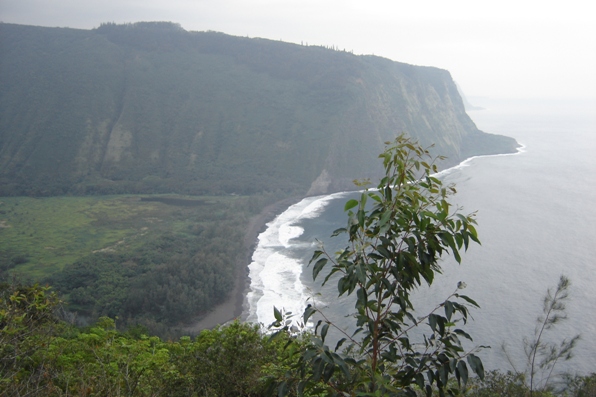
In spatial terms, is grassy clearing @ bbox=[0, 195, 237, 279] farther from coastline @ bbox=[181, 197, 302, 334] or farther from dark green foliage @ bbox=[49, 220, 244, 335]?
coastline @ bbox=[181, 197, 302, 334]

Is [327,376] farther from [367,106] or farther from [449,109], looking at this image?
[449,109]

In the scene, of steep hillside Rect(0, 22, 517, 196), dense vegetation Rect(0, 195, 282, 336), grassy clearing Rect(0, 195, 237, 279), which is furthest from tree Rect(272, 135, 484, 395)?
steep hillside Rect(0, 22, 517, 196)

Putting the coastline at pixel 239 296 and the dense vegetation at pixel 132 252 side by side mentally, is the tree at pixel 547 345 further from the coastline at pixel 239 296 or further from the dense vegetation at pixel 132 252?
the dense vegetation at pixel 132 252

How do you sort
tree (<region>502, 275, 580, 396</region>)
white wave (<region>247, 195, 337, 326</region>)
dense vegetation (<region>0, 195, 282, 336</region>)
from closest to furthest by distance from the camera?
tree (<region>502, 275, 580, 396</region>), white wave (<region>247, 195, 337, 326</region>), dense vegetation (<region>0, 195, 282, 336</region>)

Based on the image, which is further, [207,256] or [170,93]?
[170,93]

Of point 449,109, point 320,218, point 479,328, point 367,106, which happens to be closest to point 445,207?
point 479,328

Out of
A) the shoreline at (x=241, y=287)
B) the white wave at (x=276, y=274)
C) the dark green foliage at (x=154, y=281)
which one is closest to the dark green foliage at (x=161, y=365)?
the shoreline at (x=241, y=287)
